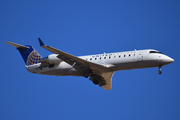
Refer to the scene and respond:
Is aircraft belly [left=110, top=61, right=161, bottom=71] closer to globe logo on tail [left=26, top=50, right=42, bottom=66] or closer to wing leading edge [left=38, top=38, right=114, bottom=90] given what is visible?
wing leading edge [left=38, top=38, right=114, bottom=90]

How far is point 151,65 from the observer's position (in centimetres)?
2125

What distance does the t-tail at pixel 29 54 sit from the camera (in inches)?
963

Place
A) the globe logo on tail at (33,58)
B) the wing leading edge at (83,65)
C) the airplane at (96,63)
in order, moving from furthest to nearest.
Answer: the globe logo on tail at (33,58), the airplane at (96,63), the wing leading edge at (83,65)

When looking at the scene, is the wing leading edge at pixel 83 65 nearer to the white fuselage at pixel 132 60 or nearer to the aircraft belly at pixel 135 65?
the white fuselage at pixel 132 60

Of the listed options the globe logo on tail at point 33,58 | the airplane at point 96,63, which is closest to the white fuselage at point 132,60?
the airplane at point 96,63

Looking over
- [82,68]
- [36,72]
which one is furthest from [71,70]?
[36,72]

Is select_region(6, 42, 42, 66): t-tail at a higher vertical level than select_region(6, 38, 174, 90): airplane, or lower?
higher

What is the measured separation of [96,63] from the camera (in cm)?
2111

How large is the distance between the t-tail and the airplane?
11cm

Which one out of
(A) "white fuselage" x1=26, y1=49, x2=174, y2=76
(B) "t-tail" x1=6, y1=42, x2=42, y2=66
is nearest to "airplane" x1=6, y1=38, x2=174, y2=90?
(A) "white fuselage" x1=26, y1=49, x2=174, y2=76

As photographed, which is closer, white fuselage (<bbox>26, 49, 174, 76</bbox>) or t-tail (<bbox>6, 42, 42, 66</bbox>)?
white fuselage (<bbox>26, 49, 174, 76</bbox>)

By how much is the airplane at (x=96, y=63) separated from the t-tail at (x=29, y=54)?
115 millimetres

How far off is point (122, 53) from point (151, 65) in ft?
8.51

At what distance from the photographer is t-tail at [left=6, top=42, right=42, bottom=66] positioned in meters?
24.5
